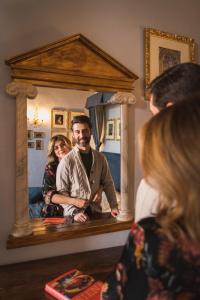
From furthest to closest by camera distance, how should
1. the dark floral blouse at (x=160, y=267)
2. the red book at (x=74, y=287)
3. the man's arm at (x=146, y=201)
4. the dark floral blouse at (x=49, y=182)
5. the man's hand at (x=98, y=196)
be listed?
the man's hand at (x=98, y=196)
the dark floral blouse at (x=49, y=182)
the red book at (x=74, y=287)
the man's arm at (x=146, y=201)
the dark floral blouse at (x=160, y=267)

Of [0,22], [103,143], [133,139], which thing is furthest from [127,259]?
[0,22]

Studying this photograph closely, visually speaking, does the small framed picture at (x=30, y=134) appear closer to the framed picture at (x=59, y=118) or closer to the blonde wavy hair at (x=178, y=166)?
the framed picture at (x=59, y=118)

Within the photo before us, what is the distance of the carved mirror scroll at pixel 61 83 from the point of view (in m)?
1.31

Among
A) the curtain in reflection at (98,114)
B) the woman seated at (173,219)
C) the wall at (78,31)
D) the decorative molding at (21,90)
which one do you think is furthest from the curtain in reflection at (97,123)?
the woman seated at (173,219)

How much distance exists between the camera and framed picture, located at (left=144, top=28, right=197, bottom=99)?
1.66 m

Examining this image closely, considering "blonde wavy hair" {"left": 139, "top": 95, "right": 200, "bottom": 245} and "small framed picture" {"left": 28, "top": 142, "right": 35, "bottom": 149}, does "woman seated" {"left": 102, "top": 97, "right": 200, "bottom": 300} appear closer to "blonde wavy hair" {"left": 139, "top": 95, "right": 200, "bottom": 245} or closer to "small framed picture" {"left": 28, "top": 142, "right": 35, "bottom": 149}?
"blonde wavy hair" {"left": 139, "top": 95, "right": 200, "bottom": 245}

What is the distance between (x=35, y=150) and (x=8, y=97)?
0.29m

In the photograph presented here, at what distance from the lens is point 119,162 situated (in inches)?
62.9

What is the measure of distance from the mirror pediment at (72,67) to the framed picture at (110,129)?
0.19 meters

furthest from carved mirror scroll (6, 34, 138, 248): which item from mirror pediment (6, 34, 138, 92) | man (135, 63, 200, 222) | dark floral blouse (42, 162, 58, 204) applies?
man (135, 63, 200, 222)

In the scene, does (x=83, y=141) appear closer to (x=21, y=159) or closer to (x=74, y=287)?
(x=21, y=159)

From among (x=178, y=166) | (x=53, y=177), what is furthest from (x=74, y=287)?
(x=178, y=166)

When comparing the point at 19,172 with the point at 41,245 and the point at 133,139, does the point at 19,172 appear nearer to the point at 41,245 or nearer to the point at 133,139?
the point at 41,245

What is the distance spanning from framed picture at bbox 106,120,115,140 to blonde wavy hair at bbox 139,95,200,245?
0.93 meters
